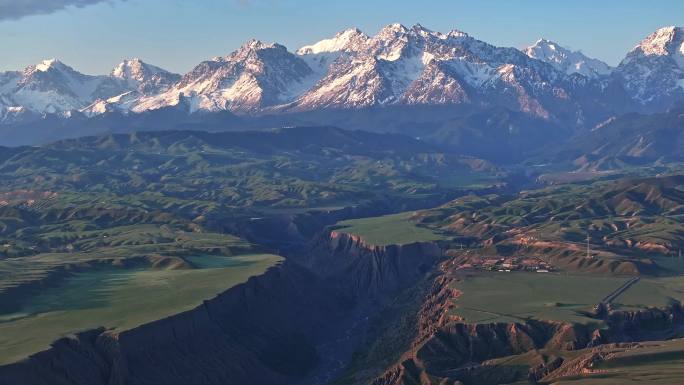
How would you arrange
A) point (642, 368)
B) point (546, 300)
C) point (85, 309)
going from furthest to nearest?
point (546, 300) < point (85, 309) < point (642, 368)

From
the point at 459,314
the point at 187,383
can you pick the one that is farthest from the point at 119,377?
the point at 459,314

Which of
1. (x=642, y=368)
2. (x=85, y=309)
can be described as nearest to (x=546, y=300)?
(x=642, y=368)

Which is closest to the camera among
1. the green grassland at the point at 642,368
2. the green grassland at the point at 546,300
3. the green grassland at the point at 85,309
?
the green grassland at the point at 642,368

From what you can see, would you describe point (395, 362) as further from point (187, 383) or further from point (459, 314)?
point (187, 383)

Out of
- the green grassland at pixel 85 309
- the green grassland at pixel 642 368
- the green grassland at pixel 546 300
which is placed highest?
the green grassland at pixel 85 309

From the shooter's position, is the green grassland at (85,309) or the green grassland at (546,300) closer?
the green grassland at (85,309)

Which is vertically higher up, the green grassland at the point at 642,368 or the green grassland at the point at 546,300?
the green grassland at the point at 546,300

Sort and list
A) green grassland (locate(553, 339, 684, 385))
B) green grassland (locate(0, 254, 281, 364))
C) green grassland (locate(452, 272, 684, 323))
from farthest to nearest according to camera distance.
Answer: green grassland (locate(452, 272, 684, 323)) < green grassland (locate(0, 254, 281, 364)) < green grassland (locate(553, 339, 684, 385))

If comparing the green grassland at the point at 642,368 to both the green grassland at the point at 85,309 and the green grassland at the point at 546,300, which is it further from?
the green grassland at the point at 85,309

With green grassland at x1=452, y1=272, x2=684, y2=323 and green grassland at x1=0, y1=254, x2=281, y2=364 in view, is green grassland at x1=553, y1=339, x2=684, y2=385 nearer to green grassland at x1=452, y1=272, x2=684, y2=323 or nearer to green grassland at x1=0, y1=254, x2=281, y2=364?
green grassland at x1=452, y1=272, x2=684, y2=323

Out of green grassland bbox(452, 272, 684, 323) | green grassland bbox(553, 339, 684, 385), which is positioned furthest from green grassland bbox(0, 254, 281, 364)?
green grassland bbox(553, 339, 684, 385)

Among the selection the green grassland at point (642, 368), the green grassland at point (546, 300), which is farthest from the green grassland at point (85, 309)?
the green grassland at point (642, 368)

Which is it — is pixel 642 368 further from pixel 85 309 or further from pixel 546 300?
pixel 85 309
